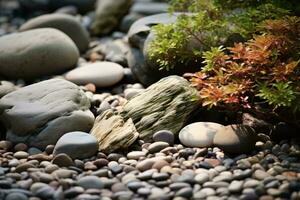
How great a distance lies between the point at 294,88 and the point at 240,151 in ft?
1.73

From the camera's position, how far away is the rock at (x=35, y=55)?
14.7ft

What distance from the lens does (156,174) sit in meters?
2.92

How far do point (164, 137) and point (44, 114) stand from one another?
0.85 m

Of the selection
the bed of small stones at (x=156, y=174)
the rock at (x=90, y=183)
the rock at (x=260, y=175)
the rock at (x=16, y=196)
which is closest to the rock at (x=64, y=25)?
the bed of small stones at (x=156, y=174)

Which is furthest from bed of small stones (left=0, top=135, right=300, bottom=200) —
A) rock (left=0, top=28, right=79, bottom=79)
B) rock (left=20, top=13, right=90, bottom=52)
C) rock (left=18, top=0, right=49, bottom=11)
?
rock (left=18, top=0, right=49, bottom=11)

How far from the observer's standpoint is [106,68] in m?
4.46

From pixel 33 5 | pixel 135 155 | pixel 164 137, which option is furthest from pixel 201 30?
pixel 33 5

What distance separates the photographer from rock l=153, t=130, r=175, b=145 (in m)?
3.41

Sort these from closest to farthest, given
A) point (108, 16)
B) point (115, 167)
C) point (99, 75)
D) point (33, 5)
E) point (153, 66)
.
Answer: point (115, 167)
point (153, 66)
point (99, 75)
point (108, 16)
point (33, 5)

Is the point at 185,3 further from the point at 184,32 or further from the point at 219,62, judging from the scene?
the point at 219,62

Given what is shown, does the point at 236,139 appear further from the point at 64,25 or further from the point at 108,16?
the point at 108,16

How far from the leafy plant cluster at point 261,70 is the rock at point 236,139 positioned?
15 centimetres

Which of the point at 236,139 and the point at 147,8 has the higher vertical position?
the point at 147,8

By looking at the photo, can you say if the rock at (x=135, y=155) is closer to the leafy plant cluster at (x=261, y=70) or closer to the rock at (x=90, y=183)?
the rock at (x=90, y=183)
